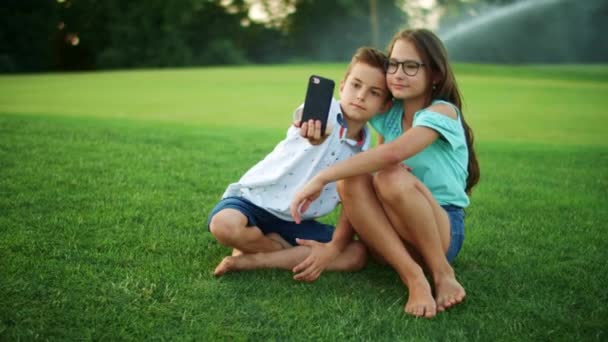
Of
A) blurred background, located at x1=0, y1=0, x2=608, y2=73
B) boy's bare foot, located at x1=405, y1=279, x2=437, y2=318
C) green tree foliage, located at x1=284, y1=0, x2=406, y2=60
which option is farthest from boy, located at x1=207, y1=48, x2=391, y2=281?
green tree foliage, located at x1=284, y1=0, x2=406, y2=60

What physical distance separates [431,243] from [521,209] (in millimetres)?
1791

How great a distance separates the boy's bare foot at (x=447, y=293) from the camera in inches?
88.6

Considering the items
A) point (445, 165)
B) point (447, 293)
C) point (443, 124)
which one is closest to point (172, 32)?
point (445, 165)

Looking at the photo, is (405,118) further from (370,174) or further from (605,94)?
(605,94)

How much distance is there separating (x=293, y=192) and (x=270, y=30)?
41739 millimetres

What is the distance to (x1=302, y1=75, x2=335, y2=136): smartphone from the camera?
2441 mm

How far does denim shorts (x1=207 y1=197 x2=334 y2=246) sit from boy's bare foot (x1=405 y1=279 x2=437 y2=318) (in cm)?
69

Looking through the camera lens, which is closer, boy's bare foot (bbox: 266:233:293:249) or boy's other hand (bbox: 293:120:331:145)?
boy's other hand (bbox: 293:120:331:145)

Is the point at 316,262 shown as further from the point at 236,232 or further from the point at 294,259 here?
the point at 236,232

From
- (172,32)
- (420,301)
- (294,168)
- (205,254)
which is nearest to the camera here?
(420,301)

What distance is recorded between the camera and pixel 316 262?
243 cm

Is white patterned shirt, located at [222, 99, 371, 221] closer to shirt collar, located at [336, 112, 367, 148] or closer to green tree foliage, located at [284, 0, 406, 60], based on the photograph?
shirt collar, located at [336, 112, 367, 148]

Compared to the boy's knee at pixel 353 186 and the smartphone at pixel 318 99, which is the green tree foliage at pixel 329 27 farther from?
Answer: the boy's knee at pixel 353 186

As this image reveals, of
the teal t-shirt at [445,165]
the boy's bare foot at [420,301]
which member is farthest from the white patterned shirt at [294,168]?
the boy's bare foot at [420,301]
